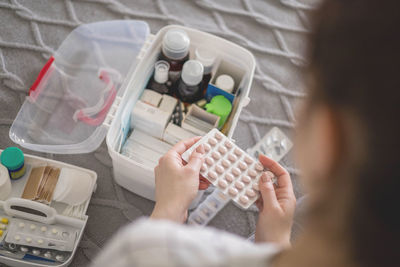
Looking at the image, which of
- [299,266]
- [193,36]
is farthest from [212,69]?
[299,266]

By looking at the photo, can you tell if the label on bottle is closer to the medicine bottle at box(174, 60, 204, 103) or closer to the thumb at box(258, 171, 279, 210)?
the medicine bottle at box(174, 60, 204, 103)

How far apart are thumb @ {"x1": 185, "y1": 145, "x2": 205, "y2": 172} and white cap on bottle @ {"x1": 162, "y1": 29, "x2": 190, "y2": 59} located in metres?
0.20

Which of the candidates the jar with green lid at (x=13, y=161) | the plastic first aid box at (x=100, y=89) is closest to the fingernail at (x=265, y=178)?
the plastic first aid box at (x=100, y=89)

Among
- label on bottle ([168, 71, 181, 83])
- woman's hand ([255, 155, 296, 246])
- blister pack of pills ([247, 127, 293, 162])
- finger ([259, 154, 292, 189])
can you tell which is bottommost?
blister pack of pills ([247, 127, 293, 162])

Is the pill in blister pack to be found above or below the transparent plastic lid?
above

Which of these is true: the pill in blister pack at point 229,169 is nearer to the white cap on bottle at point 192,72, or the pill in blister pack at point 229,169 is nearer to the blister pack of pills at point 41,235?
the white cap on bottle at point 192,72

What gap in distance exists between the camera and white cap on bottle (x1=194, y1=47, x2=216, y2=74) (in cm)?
77

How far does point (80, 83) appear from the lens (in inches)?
36.4

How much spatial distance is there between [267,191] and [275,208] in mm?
34

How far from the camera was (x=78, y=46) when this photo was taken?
36.2 inches

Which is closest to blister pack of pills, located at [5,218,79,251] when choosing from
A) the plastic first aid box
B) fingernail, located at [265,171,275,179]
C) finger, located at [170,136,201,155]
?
the plastic first aid box

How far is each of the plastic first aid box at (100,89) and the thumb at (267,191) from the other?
4.3 inches

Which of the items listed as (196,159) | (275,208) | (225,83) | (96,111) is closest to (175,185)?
(196,159)

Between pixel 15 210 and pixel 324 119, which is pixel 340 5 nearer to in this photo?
pixel 324 119
